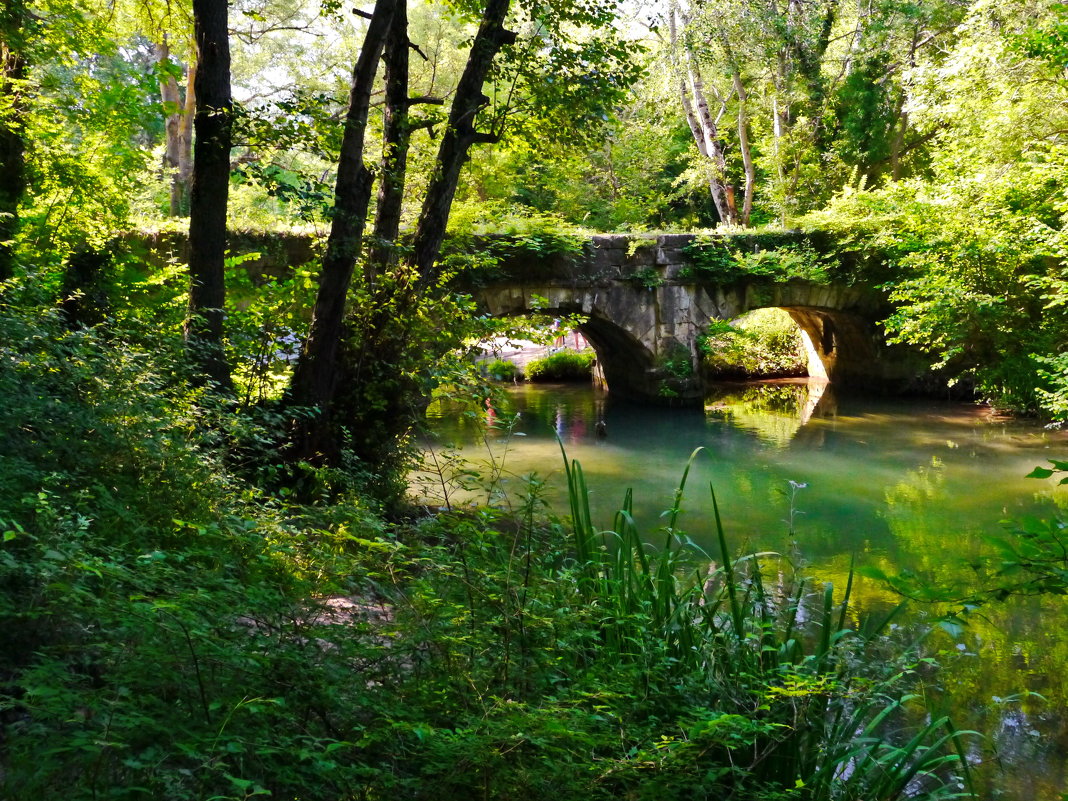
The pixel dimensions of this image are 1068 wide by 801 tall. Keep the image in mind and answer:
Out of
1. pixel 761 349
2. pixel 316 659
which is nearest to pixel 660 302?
pixel 761 349

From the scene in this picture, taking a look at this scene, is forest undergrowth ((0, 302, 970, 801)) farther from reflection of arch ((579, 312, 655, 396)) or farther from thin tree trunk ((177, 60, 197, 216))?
thin tree trunk ((177, 60, 197, 216))

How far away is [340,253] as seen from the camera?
5.11 meters

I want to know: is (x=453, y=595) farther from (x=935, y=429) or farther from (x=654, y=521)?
(x=935, y=429)

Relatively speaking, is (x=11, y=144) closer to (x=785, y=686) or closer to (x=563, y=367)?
(x=785, y=686)

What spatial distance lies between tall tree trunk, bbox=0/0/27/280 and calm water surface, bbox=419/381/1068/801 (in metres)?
2.83

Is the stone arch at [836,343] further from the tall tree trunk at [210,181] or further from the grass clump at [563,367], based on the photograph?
the tall tree trunk at [210,181]

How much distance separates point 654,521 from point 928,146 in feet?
42.2

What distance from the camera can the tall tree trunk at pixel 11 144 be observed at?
5.14 metres

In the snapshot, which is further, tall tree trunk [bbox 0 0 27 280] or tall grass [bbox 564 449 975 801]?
tall tree trunk [bbox 0 0 27 280]

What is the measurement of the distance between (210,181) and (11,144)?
2.40 m

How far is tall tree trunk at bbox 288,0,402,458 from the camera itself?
5078mm

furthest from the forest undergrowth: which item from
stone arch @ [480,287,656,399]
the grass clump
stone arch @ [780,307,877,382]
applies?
the grass clump

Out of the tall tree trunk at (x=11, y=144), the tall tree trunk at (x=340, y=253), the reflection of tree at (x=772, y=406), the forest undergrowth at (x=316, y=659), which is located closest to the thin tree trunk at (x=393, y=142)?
the tall tree trunk at (x=340, y=253)

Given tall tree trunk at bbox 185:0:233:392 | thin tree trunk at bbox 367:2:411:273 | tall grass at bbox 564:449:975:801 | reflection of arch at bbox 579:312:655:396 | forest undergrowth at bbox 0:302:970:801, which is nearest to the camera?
forest undergrowth at bbox 0:302:970:801
